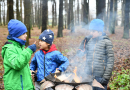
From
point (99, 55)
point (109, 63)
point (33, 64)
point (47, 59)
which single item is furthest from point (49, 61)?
point (109, 63)

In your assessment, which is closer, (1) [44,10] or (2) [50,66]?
(2) [50,66]

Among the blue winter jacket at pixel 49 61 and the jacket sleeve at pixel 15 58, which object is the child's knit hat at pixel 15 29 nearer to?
the jacket sleeve at pixel 15 58

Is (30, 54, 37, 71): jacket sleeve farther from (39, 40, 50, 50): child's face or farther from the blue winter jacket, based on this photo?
(39, 40, 50, 50): child's face

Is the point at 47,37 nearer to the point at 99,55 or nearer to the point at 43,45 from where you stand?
the point at 43,45

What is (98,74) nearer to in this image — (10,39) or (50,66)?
(50,66)

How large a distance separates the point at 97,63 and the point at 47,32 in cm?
138

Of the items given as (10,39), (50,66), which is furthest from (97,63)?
(10,39)

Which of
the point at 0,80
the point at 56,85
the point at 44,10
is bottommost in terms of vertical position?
the point at 0,80

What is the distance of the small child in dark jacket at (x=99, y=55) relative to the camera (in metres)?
2.85

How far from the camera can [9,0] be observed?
780 centimetres

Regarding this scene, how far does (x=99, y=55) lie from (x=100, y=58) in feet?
0.24

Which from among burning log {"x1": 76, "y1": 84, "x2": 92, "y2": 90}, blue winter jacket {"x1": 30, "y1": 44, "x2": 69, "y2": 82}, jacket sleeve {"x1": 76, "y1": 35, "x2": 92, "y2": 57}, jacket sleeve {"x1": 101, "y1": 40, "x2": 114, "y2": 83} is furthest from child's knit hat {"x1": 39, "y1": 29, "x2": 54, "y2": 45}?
jacket sleeve {"x1": 101, "y1": 40, "x2": 114, "y2": 83}

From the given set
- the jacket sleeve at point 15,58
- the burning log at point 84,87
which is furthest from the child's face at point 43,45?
the burning log at point 84,87

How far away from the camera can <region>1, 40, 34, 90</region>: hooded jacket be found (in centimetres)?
200
